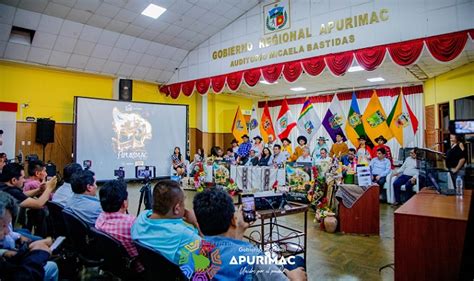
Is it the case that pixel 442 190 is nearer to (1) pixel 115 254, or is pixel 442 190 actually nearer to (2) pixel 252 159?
(1) pixel 115 254

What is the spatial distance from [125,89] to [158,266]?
788cm

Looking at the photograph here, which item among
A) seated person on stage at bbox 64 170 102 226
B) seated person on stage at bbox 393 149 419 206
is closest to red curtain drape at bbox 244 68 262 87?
seated person on stage at bbox 393 149 419 206

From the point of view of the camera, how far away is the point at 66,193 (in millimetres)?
2742

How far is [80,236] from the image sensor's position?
1.99 m

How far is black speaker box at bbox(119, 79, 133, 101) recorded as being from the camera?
27.5 feet

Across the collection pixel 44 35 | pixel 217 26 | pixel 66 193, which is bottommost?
pixel 66 193

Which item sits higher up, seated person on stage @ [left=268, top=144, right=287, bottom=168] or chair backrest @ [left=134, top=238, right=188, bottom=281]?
seated person on stage @ [left=268, top=144, right=287, bottom=168]

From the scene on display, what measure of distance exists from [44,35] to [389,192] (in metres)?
8.13

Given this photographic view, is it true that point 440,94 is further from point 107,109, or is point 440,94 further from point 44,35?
point 44,35

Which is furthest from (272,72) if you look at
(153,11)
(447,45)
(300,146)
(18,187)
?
(18,187)

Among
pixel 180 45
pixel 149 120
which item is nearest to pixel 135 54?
pixel 180 45

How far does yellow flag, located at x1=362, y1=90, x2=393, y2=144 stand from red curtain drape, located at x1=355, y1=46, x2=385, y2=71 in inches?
41.7

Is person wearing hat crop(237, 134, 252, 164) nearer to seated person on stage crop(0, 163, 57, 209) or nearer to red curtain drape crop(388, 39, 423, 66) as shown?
Answer: red curtain drape crop(388, 39, 423, 66)

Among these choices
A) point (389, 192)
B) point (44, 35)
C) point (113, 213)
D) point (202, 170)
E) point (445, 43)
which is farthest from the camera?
point (202, 170)
